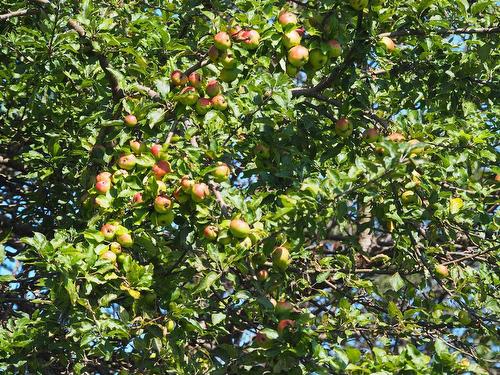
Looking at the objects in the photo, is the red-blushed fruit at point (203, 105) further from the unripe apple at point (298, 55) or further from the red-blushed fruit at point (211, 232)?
the red-blushed fruit at point (211, 232)

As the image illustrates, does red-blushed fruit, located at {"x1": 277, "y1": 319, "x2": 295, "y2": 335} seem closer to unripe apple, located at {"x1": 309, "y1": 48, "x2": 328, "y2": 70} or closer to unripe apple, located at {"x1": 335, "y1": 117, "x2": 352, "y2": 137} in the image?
unripe apple, located at {"x1": 335, "y1": 117, "x2": 352, "y2": 137}

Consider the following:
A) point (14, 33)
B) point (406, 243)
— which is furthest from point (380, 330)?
point (14, 33)

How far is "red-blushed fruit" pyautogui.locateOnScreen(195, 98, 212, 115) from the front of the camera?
3211 mm

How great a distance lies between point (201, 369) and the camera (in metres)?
3.39

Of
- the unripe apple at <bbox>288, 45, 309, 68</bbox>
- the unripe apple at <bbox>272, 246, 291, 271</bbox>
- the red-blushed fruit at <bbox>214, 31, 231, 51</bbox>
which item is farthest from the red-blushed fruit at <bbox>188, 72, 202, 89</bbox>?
the unripe apple at <bbox>272, 246, 291, 271</bbox>

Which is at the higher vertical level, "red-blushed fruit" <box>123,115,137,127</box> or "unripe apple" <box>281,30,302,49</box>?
"unripe apple" <box>281,30,302,49</box>

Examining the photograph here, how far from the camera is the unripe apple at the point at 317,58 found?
3.23 metres

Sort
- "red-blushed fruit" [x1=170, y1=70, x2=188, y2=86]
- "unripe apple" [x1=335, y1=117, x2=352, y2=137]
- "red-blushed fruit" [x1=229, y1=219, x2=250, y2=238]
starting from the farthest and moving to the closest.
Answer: "unripe apple" [x1=335, y1=117, x2=352, y2=137] → "red-blushed fruit" [x1=170, y1=70, x2=188, y2=86] → "red-blushed fruit" [x1=229, y1=219, x2=250, y2=238]

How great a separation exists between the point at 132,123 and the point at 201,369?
42.7 inches

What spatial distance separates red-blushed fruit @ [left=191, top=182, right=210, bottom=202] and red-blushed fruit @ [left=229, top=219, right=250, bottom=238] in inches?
6.6

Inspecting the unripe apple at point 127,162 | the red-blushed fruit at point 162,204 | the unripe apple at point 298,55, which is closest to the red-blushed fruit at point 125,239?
the red-blushed fruit at point 162,204

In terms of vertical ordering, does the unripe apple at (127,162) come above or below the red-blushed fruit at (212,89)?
below

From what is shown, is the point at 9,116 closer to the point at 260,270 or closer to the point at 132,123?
the point at 132,123

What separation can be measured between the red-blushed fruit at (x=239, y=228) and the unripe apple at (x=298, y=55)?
2.31 ft
